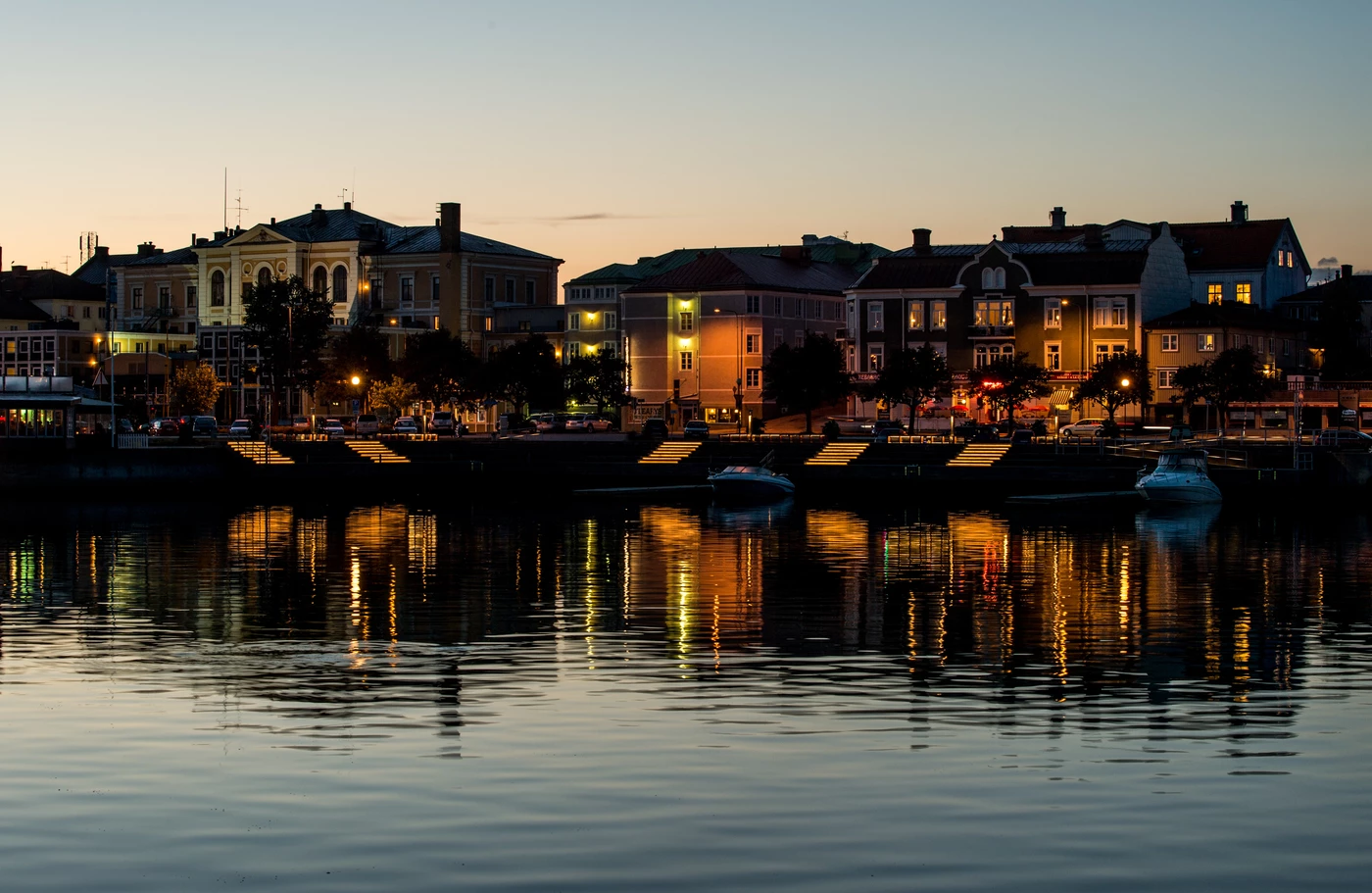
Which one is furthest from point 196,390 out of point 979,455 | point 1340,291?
point 1340,291

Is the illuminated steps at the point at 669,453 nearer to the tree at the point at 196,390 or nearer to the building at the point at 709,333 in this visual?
the building at the point at 709,333

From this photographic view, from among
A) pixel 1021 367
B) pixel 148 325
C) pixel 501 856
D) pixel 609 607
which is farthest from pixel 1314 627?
pixel 148 325

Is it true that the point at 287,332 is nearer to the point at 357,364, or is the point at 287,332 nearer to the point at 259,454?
the point at 357,364

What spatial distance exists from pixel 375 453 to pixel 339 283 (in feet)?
230

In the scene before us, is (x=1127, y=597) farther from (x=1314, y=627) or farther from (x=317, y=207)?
(x=317, y=207)

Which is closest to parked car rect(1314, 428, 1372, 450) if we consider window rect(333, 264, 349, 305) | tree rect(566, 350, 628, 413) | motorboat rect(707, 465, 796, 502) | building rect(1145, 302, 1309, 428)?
building rect(1145, 302, 1309, 428)

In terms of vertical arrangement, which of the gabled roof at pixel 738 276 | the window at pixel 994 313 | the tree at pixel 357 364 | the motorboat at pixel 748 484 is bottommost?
the motorboat at pixel 748 484

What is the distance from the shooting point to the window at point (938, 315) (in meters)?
137

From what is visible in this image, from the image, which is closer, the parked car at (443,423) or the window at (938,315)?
the window at (938,315)

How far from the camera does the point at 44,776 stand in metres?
25.4

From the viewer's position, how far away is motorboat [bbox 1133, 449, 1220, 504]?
91.1m

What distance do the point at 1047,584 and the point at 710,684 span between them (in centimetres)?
2525

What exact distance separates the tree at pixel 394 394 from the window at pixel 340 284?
905 inches

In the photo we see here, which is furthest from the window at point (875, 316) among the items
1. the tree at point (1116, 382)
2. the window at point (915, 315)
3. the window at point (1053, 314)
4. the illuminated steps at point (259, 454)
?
the illuminated steps at point (259, 454)
